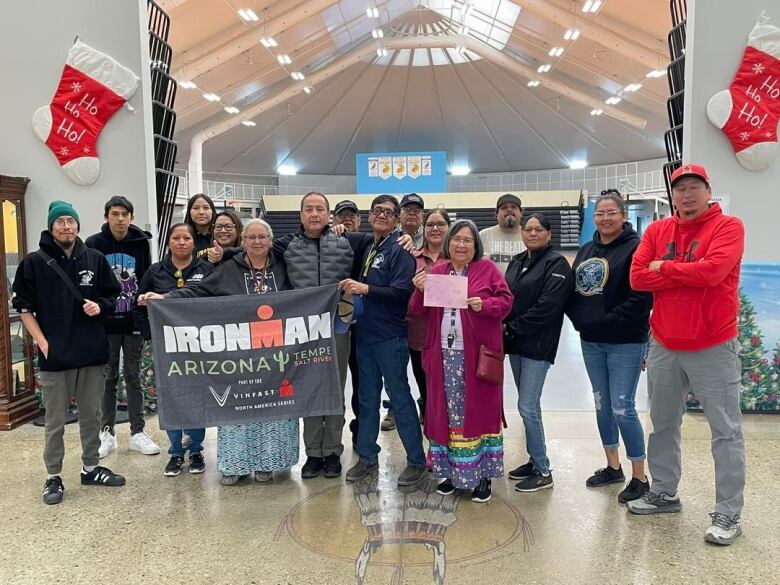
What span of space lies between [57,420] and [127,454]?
843 millimetres

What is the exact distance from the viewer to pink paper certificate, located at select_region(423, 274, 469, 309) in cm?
280

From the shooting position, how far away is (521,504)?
2.96 m

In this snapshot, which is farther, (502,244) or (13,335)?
(13,335)

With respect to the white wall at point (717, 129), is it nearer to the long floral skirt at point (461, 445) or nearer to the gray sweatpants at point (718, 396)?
the gray sweatpants at point (718, 396)

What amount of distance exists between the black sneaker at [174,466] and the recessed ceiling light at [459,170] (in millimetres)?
23740

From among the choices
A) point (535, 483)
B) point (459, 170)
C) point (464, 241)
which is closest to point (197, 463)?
point (535, 483)

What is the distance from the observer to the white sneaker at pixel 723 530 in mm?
2490

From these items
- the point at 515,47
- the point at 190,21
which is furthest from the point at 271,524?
the point at 515,47

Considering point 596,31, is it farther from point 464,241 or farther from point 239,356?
point 239,356

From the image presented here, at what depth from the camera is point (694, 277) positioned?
94.8 inches

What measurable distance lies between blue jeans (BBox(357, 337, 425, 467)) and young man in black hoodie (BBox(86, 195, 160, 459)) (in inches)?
64.3

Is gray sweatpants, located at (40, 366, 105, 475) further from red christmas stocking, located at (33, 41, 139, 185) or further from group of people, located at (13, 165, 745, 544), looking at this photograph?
red christmas stocking, located at (33, 41, 139, 185)

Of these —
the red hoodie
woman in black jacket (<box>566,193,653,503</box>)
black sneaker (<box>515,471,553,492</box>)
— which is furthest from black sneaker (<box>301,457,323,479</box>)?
the red hoodie

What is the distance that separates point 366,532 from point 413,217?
220 cm
